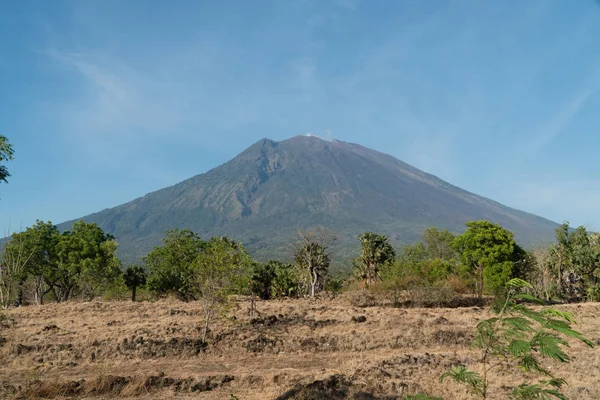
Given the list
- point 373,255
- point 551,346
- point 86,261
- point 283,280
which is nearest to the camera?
point 551,346

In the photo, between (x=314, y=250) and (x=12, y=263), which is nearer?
(x=12, y=263)

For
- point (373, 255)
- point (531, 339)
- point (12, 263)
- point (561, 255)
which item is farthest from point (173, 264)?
point (531, 339)

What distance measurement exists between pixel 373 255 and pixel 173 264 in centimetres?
2466

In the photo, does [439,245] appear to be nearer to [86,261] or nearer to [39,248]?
[86,261]

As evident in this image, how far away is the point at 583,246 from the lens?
45.1 meters

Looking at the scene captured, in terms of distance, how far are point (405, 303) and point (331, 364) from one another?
79.3 feet

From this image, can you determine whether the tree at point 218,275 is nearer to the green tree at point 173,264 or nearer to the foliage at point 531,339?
the foliage at point 531,339

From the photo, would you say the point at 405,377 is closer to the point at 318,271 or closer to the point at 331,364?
the point at 331,364

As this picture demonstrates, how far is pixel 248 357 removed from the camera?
19453 millimetres

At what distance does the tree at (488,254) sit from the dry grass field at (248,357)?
914 cm

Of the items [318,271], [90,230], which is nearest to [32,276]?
[90,230]

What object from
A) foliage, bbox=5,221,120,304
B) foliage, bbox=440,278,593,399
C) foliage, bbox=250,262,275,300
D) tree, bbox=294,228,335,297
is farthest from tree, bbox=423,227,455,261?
foliage, bbox=440,278,593,399

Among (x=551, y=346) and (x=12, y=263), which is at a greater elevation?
(x=12, y=263)

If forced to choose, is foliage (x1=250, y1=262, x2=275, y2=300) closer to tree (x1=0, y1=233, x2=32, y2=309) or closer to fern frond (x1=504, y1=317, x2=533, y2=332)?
tree (x1=0, y1=233, x2=32, y2=309)
